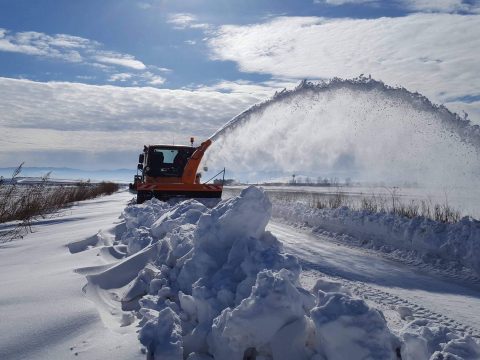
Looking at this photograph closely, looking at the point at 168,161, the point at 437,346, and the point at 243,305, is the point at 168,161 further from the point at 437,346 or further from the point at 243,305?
the point at 437,346

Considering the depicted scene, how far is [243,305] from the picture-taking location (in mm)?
2836

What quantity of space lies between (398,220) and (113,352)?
9.14m

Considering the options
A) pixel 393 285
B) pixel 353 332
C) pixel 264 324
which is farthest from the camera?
pixel 393 285

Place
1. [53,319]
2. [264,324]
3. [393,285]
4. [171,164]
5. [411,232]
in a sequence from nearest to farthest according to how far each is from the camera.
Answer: [264,324]
[53,319]
[393,285]
[411,232]
[171,164]

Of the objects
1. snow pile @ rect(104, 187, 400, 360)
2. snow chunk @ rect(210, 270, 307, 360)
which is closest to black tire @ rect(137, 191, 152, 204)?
snow pile @ rect(104, 187, 400, 360)

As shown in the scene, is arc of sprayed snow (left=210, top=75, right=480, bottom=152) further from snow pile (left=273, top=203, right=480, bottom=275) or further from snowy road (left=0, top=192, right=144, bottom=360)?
snowy road (left=0, top=192, right=144, bottom=360)

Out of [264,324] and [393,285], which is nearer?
Answer: [264,324]

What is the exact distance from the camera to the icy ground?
8.77ft

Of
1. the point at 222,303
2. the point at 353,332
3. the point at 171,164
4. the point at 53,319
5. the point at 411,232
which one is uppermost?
the point at 171,164

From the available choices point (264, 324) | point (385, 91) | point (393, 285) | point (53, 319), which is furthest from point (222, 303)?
point (385, 91)

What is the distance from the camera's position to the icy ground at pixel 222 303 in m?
2.67

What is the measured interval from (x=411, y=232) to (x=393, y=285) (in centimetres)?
407

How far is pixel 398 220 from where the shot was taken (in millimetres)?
10484

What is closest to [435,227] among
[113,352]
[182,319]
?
[182,319]
